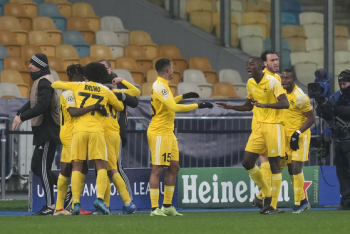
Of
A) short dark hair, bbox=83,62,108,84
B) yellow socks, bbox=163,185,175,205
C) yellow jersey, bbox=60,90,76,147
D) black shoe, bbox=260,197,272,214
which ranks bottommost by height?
black shoe, bbox=260,197,272,214

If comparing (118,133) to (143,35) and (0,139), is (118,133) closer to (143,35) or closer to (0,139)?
(0,139)

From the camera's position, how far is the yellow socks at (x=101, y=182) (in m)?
8.84

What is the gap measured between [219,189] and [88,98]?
11.4ft

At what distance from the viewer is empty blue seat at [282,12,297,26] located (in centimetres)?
1712

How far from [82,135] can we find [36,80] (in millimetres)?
1244

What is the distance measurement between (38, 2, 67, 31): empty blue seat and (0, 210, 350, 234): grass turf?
10725mm

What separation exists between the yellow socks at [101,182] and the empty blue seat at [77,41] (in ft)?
30.1

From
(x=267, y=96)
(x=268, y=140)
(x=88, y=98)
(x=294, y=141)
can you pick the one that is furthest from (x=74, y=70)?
(x=294, y=141)

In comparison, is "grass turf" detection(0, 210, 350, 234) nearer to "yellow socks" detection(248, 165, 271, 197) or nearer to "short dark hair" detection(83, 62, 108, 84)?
"yellow socks" detection(248, 165, 271, 197)

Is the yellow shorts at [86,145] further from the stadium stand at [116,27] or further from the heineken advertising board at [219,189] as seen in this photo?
the stadium stand at [116,27]

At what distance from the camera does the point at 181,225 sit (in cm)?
741

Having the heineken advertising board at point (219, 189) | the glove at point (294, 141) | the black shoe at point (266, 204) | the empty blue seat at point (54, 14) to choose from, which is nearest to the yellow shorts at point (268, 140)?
the glove at point (294, 141)

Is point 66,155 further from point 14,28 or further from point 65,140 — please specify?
point 14,28

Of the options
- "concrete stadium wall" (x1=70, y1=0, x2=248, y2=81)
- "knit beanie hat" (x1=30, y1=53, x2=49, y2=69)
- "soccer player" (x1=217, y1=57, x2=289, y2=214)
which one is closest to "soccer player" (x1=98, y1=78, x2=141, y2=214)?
"knit beanie hat" (x1=30, y1=53, x2=49, y2=69)
